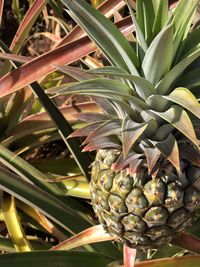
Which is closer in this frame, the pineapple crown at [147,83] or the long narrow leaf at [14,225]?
the pineapple crown at [147,83]

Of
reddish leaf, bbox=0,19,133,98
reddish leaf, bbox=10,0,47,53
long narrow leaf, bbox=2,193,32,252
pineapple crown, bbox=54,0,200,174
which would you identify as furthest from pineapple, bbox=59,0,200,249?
reddish leaf, bbox=10,0,47,53

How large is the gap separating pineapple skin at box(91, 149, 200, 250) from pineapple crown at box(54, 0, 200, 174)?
0.04 metres

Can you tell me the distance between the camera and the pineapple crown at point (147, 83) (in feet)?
2.87

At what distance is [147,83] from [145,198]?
0.23m

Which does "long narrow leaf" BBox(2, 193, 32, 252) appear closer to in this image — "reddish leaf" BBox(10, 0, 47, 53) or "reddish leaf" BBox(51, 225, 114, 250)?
"reddish leaf" BBox(51, 225, 114, 250)

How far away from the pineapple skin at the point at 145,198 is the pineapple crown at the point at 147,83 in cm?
4

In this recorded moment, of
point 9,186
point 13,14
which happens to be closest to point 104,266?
point 9,186

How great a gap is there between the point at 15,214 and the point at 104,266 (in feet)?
1.20

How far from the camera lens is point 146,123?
3.01 ft

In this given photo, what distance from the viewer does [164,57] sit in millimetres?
876

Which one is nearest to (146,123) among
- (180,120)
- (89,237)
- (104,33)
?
(180,120)

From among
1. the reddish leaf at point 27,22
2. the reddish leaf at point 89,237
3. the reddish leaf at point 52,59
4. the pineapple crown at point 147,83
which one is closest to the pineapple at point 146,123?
the pineapple crown at point 147,83

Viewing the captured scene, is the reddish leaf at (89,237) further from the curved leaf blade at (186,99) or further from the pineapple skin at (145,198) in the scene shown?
the curved leaf blade at (186,99)

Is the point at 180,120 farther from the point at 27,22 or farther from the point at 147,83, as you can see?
the point at 27,22
